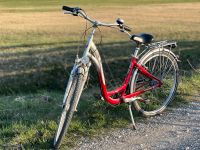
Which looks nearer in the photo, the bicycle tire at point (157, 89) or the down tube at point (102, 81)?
the down tube at point (102, 81)

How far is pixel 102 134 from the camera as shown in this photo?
5.38 meters

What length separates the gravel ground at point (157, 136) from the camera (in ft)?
16.5

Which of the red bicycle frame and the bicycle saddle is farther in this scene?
the bicycle saddle

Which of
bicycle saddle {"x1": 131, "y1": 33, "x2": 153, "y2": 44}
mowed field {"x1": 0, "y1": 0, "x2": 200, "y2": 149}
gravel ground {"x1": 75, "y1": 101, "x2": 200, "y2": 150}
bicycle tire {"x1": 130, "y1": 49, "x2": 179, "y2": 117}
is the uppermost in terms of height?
bicycle saddle {"x1": 131, "y1": 33, "x2": 153, "y2": 44}

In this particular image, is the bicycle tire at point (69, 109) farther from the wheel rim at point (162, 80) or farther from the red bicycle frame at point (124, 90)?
the wheel rim at point (162, 80)

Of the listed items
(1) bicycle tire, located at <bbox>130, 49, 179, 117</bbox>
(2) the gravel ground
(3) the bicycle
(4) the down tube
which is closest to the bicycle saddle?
(3) the bicycle

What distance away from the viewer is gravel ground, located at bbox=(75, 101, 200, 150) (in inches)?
198

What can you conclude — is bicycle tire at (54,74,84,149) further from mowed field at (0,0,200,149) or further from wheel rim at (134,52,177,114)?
wheel rim at (134,52,177,114)

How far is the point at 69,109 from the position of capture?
4801 mm

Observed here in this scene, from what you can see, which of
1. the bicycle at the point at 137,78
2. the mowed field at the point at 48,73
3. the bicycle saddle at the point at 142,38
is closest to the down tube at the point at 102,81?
the bicycle at the point at 137,78

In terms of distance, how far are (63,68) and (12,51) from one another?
4553 mm

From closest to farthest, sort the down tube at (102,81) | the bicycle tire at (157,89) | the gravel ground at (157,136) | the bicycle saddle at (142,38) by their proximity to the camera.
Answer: the gravel ground at (157,136), the down tube at (102,81), the bicycle saddle at (142,38), the bicycle tire at (157,89)

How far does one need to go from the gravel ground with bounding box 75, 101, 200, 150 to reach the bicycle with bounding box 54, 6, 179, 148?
19cm

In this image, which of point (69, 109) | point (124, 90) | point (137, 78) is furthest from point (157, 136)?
point (69, 109)
